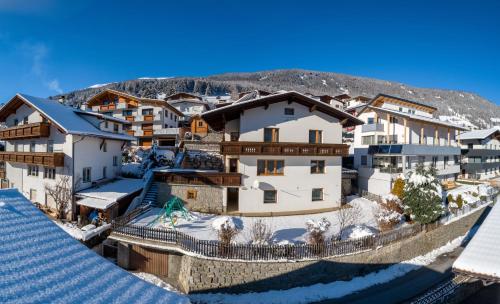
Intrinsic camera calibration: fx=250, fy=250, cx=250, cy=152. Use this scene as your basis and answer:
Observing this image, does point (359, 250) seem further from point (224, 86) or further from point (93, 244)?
point (224, 86)

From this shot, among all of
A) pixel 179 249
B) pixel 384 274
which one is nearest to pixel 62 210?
pixel 179 249

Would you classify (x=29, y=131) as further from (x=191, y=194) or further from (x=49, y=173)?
(x=191, y=194)

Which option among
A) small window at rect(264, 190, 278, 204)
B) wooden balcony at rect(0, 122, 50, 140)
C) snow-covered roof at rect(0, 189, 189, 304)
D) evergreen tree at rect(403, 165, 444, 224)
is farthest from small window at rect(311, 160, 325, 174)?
wooden balcony at rect(0, 122, 50, 140)

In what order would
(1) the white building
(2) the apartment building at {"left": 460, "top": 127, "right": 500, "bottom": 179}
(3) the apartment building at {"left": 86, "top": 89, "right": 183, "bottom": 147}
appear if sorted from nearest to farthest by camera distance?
1. (1) the white building
2. (2) the apartment building at {"left": 460, "top": 127, "right": 500, "bottom": 179}
3. (3) the apartment building at {"left": 86, "top": 89, "right": 183, "bottom": 147}

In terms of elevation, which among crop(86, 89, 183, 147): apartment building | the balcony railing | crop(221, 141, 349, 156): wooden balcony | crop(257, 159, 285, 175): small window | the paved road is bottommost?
the paved road

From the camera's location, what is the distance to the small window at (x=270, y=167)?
20.5 metres

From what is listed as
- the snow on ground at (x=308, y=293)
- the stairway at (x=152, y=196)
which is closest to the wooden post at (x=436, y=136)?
the snow on ground at (x=308, y=293)

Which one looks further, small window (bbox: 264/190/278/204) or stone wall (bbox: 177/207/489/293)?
small window (bbox: 264/190/278/204)

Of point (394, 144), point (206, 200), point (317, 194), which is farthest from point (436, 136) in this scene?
point (206, 200)

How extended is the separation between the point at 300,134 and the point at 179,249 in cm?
1346

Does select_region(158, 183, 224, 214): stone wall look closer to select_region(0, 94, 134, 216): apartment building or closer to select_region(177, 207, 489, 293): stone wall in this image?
select_region(177, 207, 489, 293): stone wall

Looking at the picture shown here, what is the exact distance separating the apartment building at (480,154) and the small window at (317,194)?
110ft

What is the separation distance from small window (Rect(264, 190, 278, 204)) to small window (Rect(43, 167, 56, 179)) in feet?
56.9

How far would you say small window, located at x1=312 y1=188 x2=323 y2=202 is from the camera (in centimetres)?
2200
